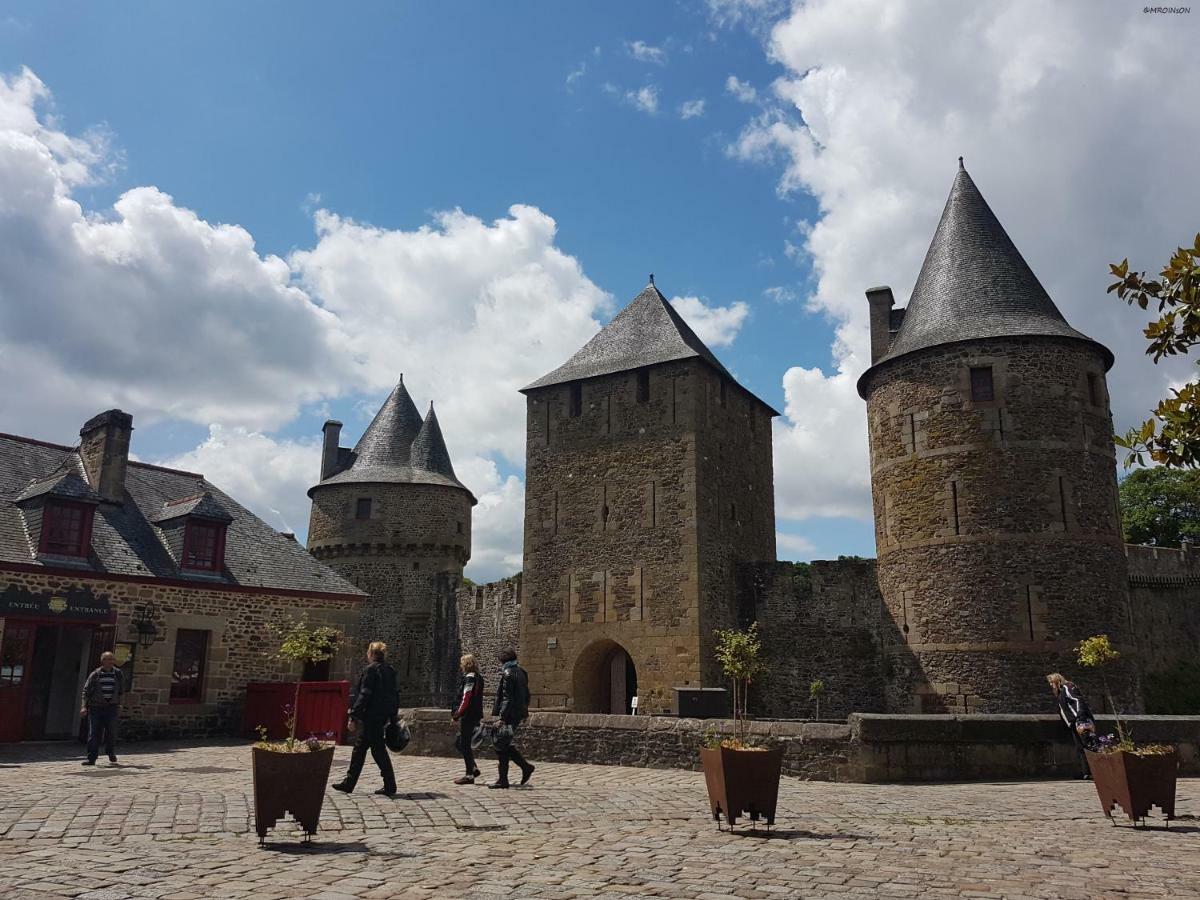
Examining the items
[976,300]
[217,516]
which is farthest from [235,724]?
[976,300]

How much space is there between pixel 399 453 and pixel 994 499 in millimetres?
21916

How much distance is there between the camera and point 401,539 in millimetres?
31891

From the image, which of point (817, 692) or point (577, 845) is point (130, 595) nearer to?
point (577, 845)

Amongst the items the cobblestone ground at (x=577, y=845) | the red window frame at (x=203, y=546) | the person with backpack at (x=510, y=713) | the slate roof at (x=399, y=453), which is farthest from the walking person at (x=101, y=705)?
the slate roof at (x=399, y=453)

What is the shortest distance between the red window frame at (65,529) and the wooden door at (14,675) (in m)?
1.34

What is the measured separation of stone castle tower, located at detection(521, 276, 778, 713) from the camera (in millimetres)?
20297

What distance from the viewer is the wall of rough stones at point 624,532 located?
20203 mm

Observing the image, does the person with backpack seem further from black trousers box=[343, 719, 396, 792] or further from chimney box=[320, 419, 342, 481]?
chimney box=[320, 419, 342, 481]

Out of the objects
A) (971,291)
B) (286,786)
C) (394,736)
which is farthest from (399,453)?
(286,786)

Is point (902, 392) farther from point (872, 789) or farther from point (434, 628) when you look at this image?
point (434, 628)

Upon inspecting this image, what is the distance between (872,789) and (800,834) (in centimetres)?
335

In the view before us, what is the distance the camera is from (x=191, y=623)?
1648 centimetres

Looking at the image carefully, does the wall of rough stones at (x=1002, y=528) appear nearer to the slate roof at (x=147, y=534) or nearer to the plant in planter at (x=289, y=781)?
the slate roof at (x=147, y=534)

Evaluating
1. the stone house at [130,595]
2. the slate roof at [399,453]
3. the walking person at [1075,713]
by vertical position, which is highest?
the slate roof at [399,453]
